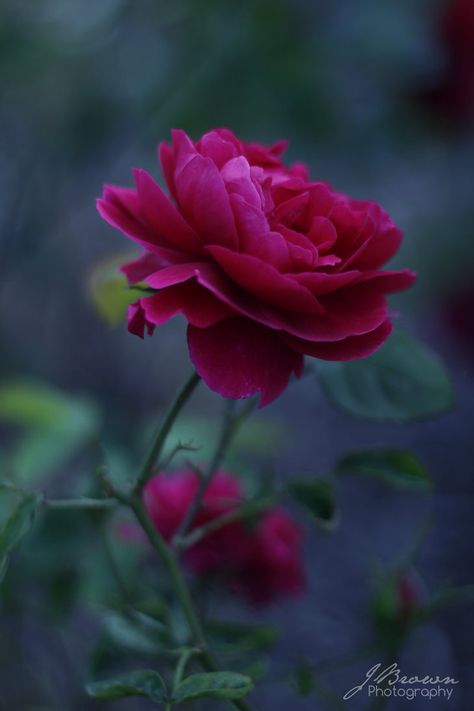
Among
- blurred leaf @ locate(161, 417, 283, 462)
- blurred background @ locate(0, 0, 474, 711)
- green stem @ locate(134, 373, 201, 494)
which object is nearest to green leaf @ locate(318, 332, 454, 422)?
green stem @ locate(134, 373, 201, 494)

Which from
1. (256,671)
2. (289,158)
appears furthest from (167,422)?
(289,158)

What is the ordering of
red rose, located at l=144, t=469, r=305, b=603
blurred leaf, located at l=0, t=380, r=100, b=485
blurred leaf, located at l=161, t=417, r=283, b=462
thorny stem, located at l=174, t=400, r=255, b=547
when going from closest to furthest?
thorny stem, located at l=174, t=400, r=255, b=547 < red rose, located at l=144, t=469, r=305, b=603 < blurred leaf, located at l=0, t=380, r=100, b=485 < blurred leaf, located at l=161, t=417, r=283, b=462

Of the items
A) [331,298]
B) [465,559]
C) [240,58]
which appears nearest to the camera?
[331,298]

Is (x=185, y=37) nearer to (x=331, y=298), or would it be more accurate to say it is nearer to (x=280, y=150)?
(x=280, y=150)

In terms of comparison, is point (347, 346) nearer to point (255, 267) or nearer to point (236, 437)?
point (255, 267)

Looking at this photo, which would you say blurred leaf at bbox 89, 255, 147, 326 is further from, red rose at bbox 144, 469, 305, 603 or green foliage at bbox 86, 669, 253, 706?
green foliage at bbox 86, 669, 253, 706

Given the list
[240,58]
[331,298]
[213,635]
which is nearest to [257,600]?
[213,635]
